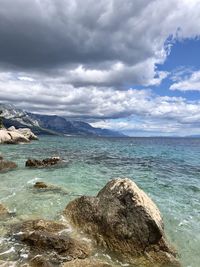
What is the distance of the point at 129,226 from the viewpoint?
13562 millimetres

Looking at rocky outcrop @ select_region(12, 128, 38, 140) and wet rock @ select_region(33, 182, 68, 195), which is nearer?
wet rock @ select_region(33, 182, 68, 195)

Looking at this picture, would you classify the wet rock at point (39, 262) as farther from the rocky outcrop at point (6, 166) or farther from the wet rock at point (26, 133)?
the wet rock at point (26, 133)

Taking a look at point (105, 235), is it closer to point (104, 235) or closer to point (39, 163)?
point (104, 235)

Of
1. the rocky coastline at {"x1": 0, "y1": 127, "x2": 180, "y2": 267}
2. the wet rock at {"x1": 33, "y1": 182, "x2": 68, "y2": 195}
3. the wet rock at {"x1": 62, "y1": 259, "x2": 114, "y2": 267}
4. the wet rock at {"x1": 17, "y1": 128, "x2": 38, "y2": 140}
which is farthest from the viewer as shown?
the wet rock at {"x1": 17, "y1": 128, "x2": 38, "y2": 140}

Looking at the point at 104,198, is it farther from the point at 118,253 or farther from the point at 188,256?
the point at 188,256

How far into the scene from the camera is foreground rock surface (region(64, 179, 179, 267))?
12883 millimetres

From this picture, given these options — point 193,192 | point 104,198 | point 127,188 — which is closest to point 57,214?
point 104,198

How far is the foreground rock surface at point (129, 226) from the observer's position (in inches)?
507

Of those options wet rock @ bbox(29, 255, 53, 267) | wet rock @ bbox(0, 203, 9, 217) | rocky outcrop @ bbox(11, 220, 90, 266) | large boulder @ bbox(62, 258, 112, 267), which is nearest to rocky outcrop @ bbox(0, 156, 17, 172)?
wet rock @ bbox(0, 203, 9, 217)

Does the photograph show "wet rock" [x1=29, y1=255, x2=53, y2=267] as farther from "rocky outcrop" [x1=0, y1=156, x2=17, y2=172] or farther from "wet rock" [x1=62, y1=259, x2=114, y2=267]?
"rocky outcrop" [x1=0, y1=156, x2=17, y2=172]

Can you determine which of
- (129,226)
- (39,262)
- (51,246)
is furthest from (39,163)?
(39,262)

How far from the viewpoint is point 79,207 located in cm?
1592

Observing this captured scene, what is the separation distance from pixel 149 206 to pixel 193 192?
1427cm

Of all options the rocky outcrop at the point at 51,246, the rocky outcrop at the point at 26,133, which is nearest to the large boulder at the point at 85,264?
the rocky outcrop at the point at 51,246
